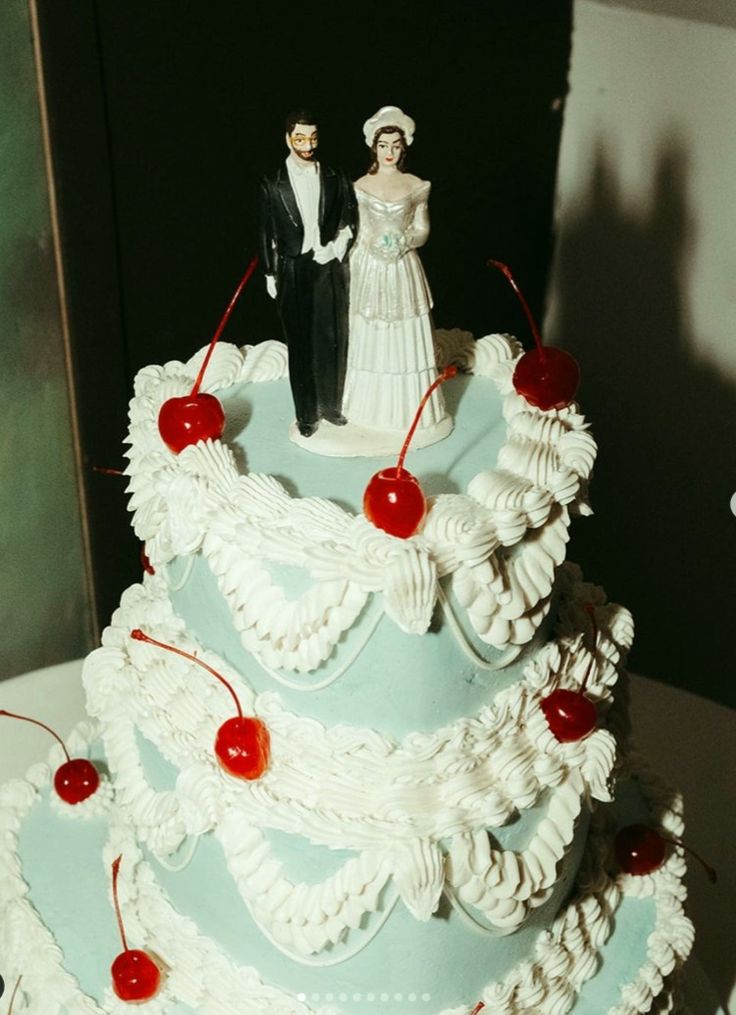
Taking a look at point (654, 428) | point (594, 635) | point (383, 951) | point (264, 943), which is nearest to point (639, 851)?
point (594, 635)

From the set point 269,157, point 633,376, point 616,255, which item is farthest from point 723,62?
point 269,157

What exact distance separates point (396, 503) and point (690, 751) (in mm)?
1861

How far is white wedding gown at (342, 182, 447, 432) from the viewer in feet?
7.77

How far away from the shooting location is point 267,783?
7.68 feet

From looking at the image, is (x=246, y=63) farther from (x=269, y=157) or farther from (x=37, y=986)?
(x=37, y=986)

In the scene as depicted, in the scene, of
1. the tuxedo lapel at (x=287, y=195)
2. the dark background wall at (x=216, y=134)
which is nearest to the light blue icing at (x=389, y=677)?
the tuxedo lapel at (x=287, y=195)

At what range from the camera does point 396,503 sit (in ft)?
7.07

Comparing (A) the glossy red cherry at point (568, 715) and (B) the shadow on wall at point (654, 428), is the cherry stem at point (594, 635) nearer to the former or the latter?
(A) the glossy red cherry at point (568, 715)

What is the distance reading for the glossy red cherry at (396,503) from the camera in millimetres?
2156

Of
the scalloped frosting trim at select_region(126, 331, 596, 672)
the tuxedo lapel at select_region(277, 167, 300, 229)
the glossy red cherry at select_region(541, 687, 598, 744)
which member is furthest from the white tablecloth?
the tuxedo lapel at select_region(277, 167, 300, 229)

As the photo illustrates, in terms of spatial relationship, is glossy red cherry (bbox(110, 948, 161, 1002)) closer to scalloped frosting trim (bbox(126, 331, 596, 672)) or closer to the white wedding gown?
scalloped frosting trim (bbox(126, 331, 596, 672))

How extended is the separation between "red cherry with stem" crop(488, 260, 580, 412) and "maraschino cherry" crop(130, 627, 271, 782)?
747mm

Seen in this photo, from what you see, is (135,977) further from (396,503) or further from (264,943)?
(396,503)

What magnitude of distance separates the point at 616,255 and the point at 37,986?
2781 millimetres
